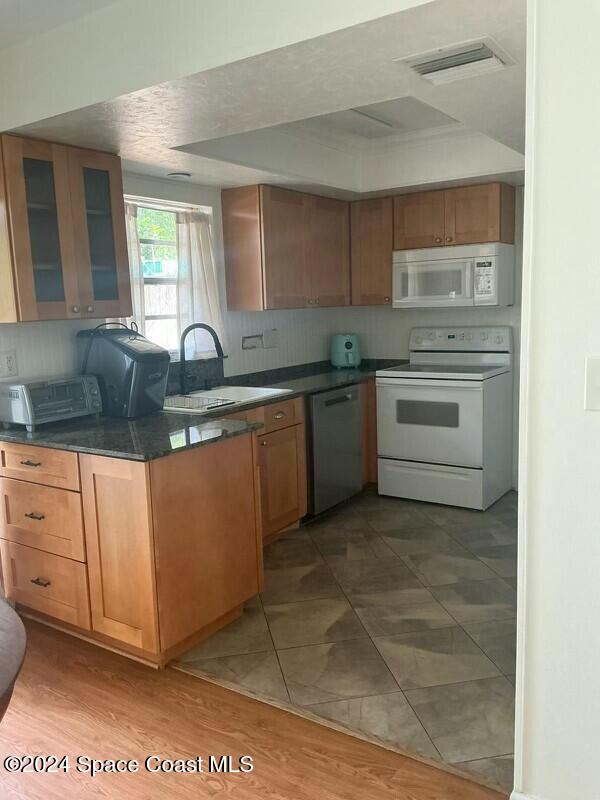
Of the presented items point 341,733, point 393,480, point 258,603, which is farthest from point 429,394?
point 341,733

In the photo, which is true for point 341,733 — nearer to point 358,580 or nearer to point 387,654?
point 387,654

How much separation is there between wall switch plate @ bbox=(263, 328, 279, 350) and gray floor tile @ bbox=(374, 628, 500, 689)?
7.85 ft

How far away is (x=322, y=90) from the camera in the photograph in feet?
7.52

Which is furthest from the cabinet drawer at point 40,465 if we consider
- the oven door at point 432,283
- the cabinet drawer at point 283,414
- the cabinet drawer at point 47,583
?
the oven door at point 432,283

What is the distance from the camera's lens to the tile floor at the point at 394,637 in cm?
228

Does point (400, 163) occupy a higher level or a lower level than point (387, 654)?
higher

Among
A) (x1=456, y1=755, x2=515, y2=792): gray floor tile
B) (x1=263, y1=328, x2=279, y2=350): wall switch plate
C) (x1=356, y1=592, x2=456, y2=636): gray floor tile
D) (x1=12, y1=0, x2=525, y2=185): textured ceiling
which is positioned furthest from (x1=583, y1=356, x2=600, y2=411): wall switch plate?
(x1=263, y1=328, x2=279, y2=350): wall switch plate

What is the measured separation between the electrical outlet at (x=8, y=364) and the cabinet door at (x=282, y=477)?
51.4 inches

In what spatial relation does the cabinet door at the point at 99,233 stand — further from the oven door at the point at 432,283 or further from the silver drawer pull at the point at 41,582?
the oven door at the point at 432,283

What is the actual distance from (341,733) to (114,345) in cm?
195

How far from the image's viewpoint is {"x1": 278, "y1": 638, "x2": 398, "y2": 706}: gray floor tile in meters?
2.45

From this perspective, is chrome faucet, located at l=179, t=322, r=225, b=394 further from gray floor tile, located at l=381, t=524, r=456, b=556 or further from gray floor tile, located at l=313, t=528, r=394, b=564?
gray floor tile, located at l=381, t=524, r=456, b=556

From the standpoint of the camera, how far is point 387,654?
8.87 feet

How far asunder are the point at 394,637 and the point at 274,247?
2.45 meters
